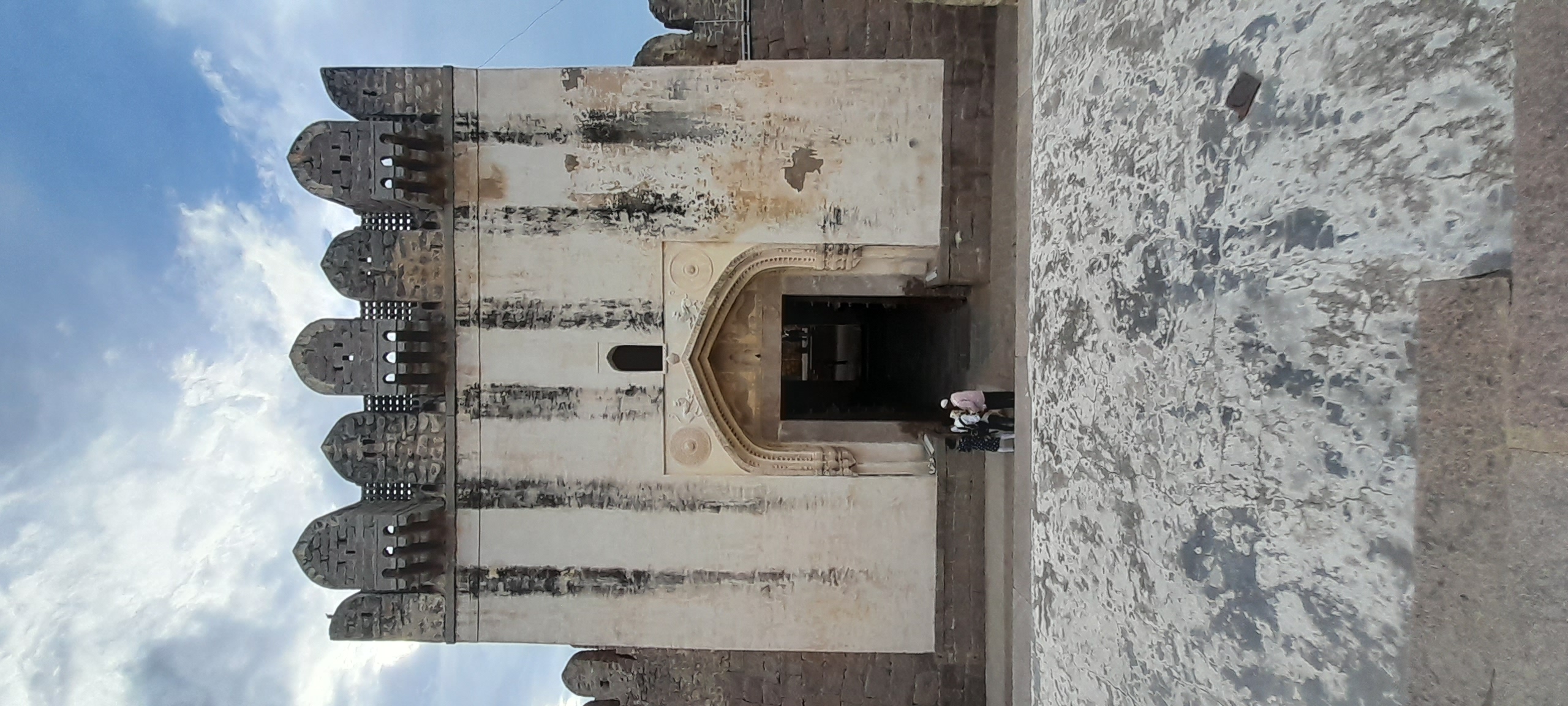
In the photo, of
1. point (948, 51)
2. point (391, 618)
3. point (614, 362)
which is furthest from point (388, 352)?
point (948, 51)

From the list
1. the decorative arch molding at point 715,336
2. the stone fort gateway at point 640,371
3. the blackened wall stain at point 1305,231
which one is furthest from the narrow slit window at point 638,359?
the blackened wall stain at point 1305,231

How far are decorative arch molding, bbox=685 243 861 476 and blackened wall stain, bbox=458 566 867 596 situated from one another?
743mm

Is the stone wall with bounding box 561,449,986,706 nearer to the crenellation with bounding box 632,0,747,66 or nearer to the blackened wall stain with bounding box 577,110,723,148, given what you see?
the blackened wall stain with bounding box 577,110,723,148

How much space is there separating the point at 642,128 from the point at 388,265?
6.53ft

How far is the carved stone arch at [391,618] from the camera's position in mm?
4859

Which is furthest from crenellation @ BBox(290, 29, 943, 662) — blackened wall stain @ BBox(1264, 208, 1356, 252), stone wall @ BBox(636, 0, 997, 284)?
blackened wall stain @ BBox(1264, 208, 1356, 252)

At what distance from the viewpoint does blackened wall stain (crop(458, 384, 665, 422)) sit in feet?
16.1

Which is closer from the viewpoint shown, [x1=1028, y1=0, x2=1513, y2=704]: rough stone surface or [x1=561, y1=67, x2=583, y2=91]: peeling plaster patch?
[x1=1028, y1=0, x2=1513, y2=704]: rough stone surface

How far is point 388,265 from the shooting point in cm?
479

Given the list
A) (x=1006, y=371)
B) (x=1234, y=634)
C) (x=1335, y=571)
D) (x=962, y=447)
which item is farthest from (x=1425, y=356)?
(x=1006, y=371)

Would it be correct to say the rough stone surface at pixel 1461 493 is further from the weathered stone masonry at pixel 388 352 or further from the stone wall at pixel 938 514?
the weathered stone masonry at pixel 388 352

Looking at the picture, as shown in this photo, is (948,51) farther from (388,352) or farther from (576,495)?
(388,352)

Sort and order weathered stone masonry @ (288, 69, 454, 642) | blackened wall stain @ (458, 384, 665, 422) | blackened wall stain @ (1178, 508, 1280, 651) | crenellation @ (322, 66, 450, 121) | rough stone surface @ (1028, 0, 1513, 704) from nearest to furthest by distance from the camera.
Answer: rough stone surface @ (1028, 0, 1513, 704) < blackened wall stain @ (1178, 508, 1280, 651) < weathered stone masonry @ (288, 69, 454, 642) < crenellation @ (322, 66, 450, 121) < blackened wall stain @ (458, 384, 665, 422)

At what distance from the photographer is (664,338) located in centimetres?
495
